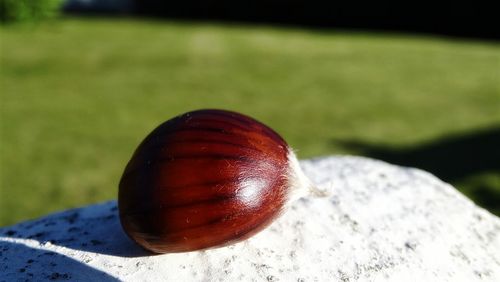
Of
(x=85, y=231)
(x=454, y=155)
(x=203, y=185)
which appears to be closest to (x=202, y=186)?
(x=203, y=185)

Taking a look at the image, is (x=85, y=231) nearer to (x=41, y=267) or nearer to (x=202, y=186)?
(x=41, y=267)

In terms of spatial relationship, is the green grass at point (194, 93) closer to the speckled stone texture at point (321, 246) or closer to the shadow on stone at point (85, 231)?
the shadow on stone at point (85, 231)

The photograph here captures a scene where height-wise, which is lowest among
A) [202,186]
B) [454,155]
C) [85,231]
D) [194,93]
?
[194,93]

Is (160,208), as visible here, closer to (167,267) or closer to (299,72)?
(167,267)

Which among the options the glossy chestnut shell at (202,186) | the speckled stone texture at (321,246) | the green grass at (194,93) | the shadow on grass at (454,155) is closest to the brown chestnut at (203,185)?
the glossy chestnut shell at (202,186)

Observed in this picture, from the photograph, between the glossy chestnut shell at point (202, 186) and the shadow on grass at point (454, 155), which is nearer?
the glossy chestnut shell at point (202, 186)

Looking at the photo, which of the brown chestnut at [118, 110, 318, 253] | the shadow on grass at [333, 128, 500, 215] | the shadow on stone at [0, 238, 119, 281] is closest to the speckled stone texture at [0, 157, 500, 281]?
the shadow on stone at [0, 238, 119, 281]
